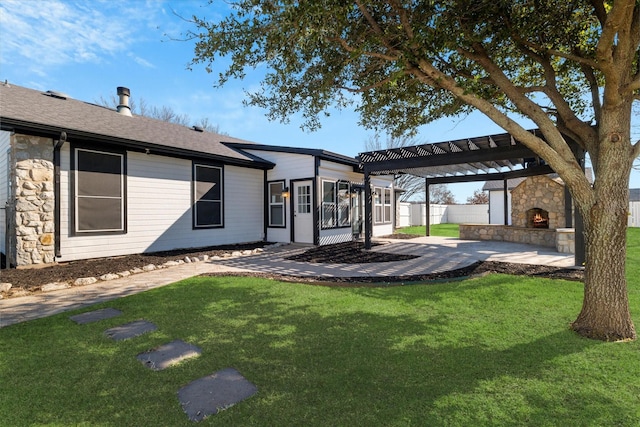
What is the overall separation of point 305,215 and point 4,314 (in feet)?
24.5

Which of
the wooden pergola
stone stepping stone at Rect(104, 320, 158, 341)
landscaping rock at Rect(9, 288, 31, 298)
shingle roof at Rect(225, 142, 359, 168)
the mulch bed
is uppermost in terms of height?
shingle roof at Rect(225, 142, 359, 168)

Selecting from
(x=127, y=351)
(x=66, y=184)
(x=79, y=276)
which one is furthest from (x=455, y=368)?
(x=66, y=184)

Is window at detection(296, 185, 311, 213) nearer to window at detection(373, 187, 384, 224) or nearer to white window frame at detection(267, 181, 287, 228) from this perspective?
white window frame at detection(267, 181, 287, 228)

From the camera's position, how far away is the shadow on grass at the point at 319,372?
1858mm

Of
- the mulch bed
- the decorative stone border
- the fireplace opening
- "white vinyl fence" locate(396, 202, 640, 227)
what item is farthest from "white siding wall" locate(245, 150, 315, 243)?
"white vinyl fence" locate(396, 202, 640, 227)

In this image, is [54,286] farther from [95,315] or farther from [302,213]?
[302,213]

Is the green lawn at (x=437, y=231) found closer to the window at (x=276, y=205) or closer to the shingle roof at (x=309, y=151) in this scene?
the shingle roof at (x=309, y=151)

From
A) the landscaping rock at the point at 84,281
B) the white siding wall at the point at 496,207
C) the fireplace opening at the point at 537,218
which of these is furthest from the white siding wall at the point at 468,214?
the landscaping rock at the point at 84,281

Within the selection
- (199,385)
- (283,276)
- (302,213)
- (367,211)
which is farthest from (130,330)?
(302,213)

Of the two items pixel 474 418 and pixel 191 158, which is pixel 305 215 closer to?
pixel 191 158

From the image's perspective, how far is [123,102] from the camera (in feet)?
33.3

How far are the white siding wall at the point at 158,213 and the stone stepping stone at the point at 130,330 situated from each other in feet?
15.1

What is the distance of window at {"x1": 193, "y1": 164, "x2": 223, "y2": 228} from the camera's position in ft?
29.8

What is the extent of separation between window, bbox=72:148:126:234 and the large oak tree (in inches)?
172
